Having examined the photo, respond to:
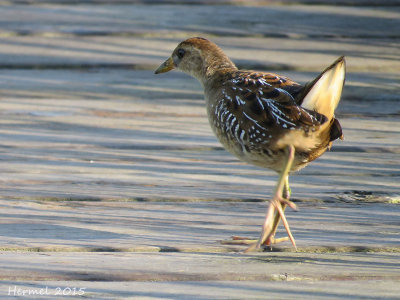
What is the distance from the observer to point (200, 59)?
4.66 m

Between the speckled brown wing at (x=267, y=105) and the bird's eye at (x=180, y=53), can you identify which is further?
the bird's eye at (x=180, y=53)

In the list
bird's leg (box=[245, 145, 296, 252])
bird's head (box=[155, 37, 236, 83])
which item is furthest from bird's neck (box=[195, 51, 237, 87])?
bird's leg (box=[245, 145, 296, 252])

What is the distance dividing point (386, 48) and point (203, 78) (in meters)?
2.92

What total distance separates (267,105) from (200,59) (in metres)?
1.03

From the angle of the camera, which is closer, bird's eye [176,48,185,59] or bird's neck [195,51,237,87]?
bird's neck [195,51,237,87]

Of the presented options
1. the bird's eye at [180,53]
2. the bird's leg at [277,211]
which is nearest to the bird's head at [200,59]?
the bird's eye at [180,53]

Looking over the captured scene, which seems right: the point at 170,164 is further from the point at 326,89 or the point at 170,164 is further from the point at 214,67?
the point at 326,89

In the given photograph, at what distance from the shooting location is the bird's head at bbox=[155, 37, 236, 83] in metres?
4.53

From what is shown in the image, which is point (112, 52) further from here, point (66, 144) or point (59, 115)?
point (66, 144)

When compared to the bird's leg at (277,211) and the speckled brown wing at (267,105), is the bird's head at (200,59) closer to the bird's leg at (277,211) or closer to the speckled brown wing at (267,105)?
the speckled brown wing at (267,105)

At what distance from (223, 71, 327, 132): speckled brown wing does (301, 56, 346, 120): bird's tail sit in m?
0.03

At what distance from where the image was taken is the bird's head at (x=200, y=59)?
14.9ft

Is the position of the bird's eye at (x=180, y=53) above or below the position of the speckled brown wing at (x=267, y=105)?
below

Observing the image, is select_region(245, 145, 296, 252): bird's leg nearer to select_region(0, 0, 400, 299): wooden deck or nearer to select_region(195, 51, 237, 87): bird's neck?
select_region(0, 0, 400, 299): wooden deck
